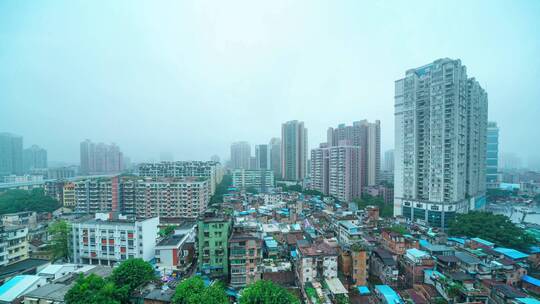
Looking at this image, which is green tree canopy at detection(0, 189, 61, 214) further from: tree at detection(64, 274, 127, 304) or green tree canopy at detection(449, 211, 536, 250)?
green tree canopy at detection(449, 211, 536, 250)

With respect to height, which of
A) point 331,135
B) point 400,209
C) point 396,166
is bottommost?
point 400,209

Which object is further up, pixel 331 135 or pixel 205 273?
pixel 331 135

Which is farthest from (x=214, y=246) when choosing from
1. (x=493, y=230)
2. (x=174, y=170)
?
(x=174, y=170)

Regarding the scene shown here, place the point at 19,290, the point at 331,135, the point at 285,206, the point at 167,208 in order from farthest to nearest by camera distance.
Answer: the point at 331,135
the point at 285,206
the point at 167,208
the point at 19,290

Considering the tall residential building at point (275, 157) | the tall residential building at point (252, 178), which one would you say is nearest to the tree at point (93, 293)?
the tall residential building at point (252, 178)

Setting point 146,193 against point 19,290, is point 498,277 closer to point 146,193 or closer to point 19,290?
point 19,290

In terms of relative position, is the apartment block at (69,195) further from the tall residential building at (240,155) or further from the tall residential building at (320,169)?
the tall residential building at (240,155)

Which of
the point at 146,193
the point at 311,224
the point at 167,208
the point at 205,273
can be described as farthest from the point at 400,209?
the point at 146,193
